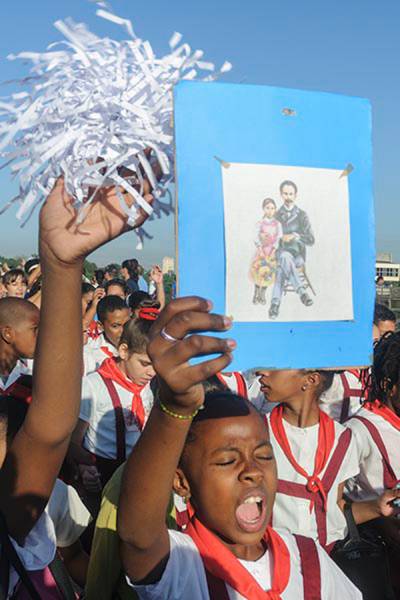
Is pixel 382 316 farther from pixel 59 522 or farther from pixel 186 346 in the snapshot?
pixel 186 346

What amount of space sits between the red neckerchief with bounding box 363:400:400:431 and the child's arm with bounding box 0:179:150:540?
2.08 m

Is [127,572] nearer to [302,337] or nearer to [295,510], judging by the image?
[302,337]

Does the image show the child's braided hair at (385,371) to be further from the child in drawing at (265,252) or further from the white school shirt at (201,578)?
the child in drawing at (265,252)

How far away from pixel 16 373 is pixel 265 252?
9.21ft

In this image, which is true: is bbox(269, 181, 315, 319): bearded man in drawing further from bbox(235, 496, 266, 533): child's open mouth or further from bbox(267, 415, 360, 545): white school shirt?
bbox(267, 415, 360, 545): white school shirt

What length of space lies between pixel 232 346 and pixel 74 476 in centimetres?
267

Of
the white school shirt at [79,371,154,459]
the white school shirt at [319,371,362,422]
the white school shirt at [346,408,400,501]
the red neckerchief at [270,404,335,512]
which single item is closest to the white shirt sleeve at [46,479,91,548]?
the red neckerchief at [270,404,335,512]

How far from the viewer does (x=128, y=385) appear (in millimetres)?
4375

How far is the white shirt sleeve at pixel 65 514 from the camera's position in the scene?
2.45m

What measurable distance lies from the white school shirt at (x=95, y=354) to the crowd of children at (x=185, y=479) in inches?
107

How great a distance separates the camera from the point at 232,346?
1369 millimetres

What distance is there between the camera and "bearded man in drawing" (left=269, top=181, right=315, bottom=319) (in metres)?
1.77

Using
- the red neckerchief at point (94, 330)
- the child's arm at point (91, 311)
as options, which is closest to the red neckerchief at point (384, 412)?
the child's arm at point (91, 311)

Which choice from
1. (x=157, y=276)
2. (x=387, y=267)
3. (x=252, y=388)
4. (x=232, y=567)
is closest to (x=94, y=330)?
(x=157, y=276)
